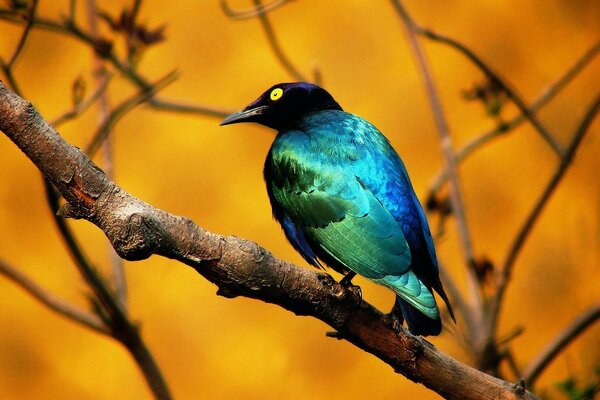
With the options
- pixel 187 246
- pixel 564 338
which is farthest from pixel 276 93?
pixel 187 246

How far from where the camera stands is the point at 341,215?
10.1ft

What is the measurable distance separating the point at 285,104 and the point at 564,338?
4.24 feet

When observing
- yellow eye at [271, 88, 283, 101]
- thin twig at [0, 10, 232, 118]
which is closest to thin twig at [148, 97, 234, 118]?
thin twig at [0, 10, 232, 118]

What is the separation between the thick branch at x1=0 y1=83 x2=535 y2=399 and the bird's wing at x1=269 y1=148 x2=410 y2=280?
0.42 metres

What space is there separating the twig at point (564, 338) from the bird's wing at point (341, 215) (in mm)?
762

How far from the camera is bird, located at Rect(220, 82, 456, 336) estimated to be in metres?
2.93

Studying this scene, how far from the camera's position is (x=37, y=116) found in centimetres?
211

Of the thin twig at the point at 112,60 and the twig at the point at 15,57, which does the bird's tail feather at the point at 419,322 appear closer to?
the thin twig at the point at 112,60

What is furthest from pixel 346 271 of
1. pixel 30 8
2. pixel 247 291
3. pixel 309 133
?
pixel 30 8

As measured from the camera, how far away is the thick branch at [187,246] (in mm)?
2070

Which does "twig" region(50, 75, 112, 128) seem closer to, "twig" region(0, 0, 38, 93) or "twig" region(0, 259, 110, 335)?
"twig" region(0, 0, 38, 93)

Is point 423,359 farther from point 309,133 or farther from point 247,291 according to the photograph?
point 309,133

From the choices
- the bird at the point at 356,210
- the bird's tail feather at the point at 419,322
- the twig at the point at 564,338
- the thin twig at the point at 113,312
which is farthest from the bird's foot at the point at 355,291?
the twig at the point at 564,338

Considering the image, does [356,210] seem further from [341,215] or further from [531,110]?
[531,110]
